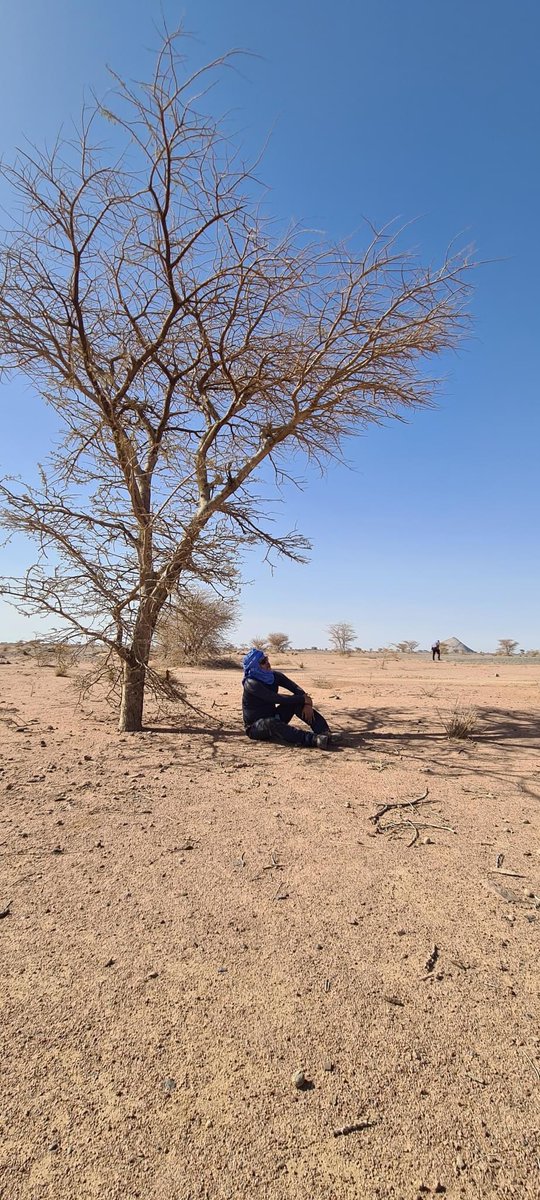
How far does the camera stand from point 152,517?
5.65m

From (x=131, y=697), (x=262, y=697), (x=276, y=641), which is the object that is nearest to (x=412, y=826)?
(x=262, y=697)

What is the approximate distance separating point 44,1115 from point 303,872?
1628mm

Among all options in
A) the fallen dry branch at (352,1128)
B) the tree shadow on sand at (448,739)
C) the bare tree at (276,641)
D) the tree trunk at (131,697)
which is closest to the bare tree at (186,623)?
the tree trunk at (131,697)

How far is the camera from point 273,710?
6.04 meters

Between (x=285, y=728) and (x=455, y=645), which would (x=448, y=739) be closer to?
(x=285, y=728)

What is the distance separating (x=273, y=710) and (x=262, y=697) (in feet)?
0.87

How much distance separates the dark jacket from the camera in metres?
5.85

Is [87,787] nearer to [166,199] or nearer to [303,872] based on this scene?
[303,872]

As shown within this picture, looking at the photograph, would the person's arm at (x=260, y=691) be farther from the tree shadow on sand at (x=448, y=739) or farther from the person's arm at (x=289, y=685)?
the tree shadow on sand at (x=448, y=739)

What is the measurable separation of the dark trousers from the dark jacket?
0.06 metres

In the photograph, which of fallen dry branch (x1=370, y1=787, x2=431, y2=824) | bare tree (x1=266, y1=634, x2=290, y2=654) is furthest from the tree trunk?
bare tree (x1=266, y1=634, x2=290, y2=654)

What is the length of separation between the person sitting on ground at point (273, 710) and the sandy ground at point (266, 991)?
1.49 m

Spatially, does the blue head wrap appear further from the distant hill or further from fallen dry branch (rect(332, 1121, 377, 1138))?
the distant hill

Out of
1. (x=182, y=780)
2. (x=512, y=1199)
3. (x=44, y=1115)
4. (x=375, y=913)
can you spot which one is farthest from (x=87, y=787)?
(x=512, y=1199)
